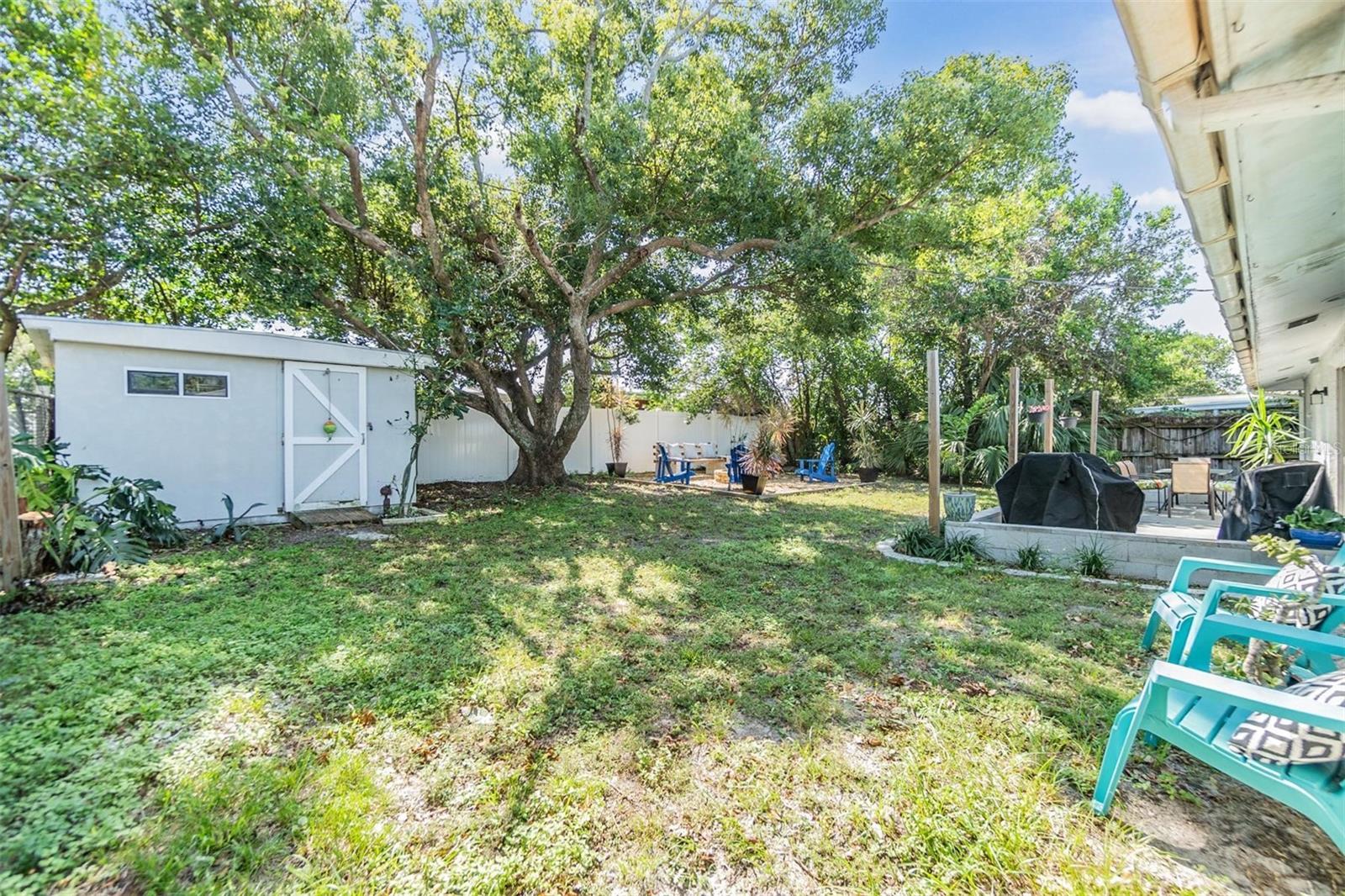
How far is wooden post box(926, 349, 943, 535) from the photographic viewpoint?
562 centimetres

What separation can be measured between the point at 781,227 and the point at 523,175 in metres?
4.40

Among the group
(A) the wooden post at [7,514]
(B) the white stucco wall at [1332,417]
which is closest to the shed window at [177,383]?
(A) the wooden post at [7,514]

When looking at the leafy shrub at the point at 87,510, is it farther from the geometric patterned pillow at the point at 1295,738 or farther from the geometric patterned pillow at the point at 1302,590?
the geometric patterned pillow at the point at 1302,590

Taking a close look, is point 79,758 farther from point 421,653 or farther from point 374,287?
point 374,287

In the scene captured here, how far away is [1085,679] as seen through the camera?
9.26 feet

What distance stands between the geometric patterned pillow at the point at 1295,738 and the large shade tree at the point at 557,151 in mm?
7205

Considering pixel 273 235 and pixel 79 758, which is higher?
pixel 273 235

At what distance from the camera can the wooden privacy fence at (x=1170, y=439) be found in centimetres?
1096

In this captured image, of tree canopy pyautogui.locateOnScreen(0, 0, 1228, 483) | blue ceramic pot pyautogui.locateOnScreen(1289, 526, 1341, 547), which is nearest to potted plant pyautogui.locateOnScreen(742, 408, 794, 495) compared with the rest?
tree canopy pyautogui.locateOnScreen(0, 0, 1228, 483)

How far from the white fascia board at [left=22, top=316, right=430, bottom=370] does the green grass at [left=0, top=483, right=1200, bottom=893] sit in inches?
126

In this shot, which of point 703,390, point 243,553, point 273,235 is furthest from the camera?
point 703,390

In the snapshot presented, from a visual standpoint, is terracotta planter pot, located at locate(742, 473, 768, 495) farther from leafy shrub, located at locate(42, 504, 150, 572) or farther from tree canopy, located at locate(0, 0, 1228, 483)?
leafy shrub, located at locate(42, 504, 150, 572)

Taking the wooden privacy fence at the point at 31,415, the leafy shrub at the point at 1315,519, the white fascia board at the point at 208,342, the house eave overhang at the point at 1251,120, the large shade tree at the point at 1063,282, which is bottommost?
the leafy shrub at the point at 1315,519

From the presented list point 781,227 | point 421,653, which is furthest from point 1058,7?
point 421,653
